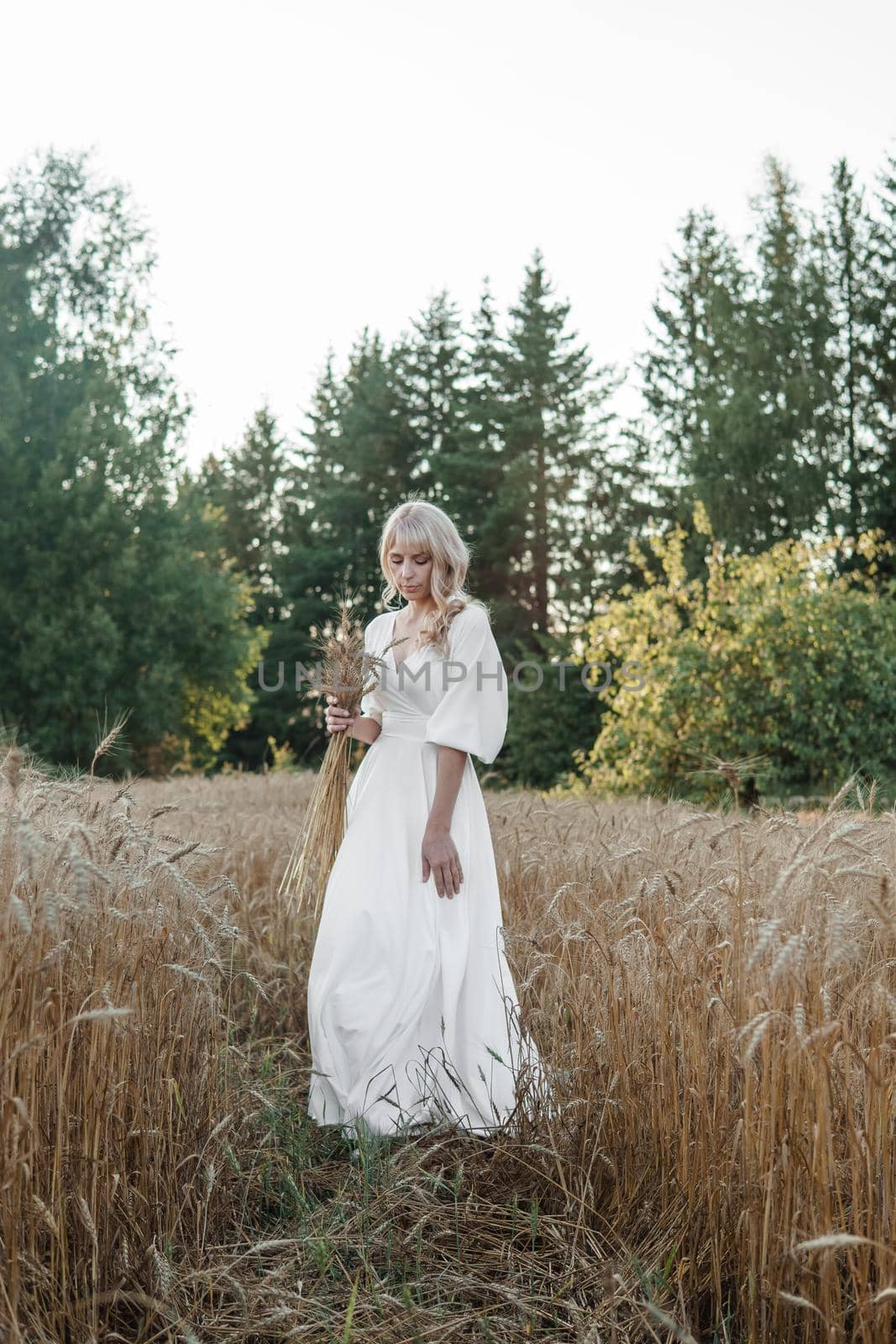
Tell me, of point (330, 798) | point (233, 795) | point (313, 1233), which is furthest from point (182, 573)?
point (313, 1233)

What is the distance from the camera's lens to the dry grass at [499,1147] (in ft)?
6.08

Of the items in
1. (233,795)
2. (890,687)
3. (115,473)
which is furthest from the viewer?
(115,473)

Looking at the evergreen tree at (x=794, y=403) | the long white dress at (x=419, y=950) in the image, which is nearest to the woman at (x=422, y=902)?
the long white dress at (x=419, y=950)

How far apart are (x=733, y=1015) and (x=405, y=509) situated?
74.9 inches

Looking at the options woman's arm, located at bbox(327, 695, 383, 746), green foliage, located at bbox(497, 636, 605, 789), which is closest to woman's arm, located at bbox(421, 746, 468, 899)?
woman's arm, located at bbox(327, 695, 383, 746)

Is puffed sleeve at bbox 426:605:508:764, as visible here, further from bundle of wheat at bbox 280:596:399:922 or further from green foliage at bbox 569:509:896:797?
green foliage at bbox 569:509:896:797

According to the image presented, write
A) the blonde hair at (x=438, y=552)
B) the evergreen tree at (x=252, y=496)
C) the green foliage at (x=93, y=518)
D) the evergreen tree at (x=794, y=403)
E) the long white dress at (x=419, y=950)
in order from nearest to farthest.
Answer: the long white dress at (x=419, y=950) < the blonde hair at (x=438, y=552) < the green foliage at (x=93, y=518) < the evergreen tree at (x=794, y=403) < the evergreen tree at (x=252, y=496)

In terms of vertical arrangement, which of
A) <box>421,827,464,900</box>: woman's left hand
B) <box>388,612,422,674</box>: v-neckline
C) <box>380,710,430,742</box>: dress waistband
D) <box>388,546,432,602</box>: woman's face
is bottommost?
<box>421,827,464,900</box>: woman's left hand

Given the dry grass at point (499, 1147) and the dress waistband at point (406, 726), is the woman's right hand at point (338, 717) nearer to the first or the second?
the dress waistband at point (406, 726)

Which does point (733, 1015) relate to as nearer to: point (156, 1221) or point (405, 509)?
point (156, 1221)

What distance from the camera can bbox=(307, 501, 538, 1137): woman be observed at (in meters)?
3.20

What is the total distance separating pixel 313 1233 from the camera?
2486 millimetres

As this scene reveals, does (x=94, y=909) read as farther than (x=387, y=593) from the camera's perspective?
No

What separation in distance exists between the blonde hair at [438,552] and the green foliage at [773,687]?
19.6 ft
